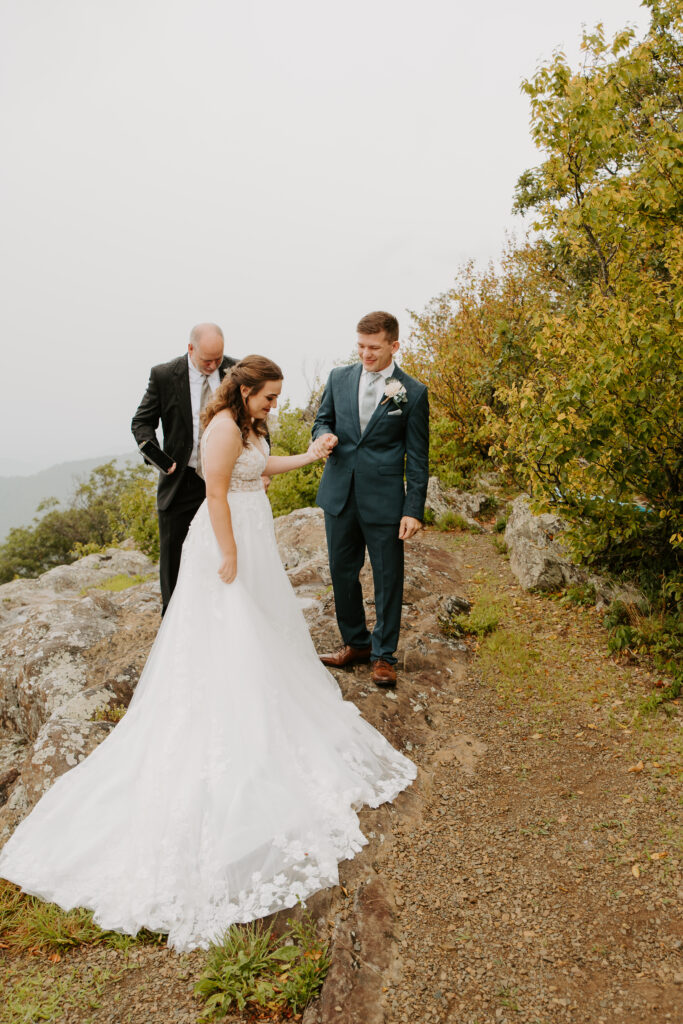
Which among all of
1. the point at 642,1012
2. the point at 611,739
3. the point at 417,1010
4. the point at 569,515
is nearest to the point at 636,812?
the point at 611,739

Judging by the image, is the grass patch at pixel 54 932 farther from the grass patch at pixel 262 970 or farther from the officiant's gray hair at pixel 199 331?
the officiant's gray hair at pixel 199 331

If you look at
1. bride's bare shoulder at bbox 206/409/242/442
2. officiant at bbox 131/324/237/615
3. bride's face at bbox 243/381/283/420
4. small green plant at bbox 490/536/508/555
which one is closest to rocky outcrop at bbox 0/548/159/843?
officiant at bbox 131/324/237/615

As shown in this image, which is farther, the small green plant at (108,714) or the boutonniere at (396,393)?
the small green plant at (108,714)

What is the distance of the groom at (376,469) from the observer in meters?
4.50

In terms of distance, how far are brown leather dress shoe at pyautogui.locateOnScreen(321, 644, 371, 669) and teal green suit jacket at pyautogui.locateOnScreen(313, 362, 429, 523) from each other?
3.56 feet

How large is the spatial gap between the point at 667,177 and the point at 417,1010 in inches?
221

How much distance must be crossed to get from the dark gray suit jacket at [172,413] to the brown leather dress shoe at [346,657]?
170 centimetres

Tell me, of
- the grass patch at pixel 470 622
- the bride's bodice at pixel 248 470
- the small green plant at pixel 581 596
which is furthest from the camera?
the small green plant at pixel 581 596

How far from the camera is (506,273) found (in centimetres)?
1355

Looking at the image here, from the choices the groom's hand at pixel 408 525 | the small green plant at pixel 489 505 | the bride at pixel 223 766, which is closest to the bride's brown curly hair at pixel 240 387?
the bride at pixel 223 766


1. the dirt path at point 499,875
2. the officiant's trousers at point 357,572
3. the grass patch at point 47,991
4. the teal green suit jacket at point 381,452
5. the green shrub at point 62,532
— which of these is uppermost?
the teal green suit jacket at point 381,452

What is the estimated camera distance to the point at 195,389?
5191mm

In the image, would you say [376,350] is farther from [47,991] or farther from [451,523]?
[451,523]

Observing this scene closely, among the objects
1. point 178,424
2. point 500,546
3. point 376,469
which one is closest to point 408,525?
point 376,469
